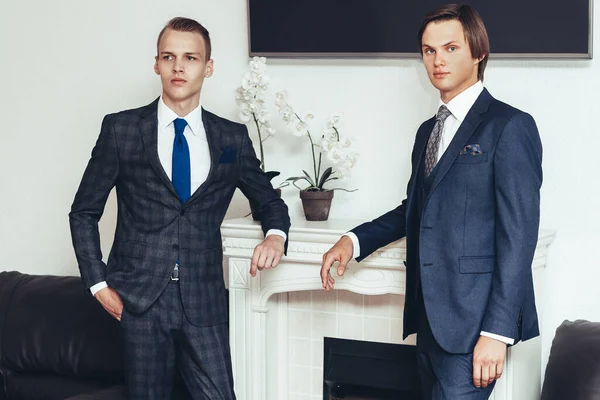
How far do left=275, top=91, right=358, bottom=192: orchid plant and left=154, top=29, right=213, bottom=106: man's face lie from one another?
49cm

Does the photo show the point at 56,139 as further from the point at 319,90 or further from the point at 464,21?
the point at 464,21

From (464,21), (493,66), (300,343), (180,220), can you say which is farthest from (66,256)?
(464,21)

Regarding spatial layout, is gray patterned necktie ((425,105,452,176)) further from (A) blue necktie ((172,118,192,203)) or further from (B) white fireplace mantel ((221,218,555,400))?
(A) blue necktie ((172,118,192,203))

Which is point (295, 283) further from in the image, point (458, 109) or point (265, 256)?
point (458, 109)

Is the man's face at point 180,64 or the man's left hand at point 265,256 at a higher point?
the man's face at point 180,64

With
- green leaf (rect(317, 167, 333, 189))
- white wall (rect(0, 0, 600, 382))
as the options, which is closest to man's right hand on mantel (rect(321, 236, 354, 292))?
green leaf (rect(317, 167, 333, 189))

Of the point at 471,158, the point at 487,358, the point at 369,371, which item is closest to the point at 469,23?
the point at 471,158

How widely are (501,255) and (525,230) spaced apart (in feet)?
0.26

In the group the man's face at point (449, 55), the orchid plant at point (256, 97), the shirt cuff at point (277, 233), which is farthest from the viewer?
the orchid plant at point (256, 97)

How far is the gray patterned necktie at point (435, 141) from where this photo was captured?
7.52 feet

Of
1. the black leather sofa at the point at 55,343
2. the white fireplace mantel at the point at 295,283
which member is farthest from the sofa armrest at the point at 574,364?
the black leather sofa at the point at 55,343

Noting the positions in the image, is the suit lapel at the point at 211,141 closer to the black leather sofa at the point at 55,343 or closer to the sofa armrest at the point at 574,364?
the black leather sofa at the point at 55,343

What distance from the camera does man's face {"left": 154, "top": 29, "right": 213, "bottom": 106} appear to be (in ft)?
8.20

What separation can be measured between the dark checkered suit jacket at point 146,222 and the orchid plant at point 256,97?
1.39 ft
